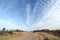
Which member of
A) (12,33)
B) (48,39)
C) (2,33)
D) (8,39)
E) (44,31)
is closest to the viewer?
(48,39)

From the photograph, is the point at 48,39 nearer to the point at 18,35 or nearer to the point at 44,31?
the point at 44,31

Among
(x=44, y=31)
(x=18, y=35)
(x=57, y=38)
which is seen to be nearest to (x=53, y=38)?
(x=57, y=38)

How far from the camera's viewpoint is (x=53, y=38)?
14898 mm

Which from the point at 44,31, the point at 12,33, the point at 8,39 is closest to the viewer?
the point at 44,31

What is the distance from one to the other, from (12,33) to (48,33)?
5.22m

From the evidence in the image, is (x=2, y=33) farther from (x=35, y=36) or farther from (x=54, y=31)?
(x=54, y=31)

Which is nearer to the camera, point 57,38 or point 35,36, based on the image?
point 57,38

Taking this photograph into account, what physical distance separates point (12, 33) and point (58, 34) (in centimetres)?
632

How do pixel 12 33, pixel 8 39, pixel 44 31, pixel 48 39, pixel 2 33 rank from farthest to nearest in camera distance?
pixel 2 33 < pixel 12 33 < pixel 8 39 < pixel 44 31 < pixel 48 39

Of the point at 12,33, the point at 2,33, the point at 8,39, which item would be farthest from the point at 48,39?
the point at 2,33

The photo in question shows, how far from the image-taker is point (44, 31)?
627 inches

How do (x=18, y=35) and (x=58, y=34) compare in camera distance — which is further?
(x=18, y=35)

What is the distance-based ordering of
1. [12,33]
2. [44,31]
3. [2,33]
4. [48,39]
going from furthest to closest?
[2,33], [12,33], [44,31], [48,39]

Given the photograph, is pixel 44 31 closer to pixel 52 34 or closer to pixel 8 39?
pixel 52 34
